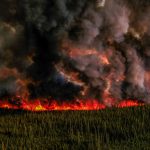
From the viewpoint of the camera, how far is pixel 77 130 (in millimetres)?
39688

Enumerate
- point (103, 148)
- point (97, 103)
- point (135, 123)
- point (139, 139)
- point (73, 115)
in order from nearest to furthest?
point (103, 148), point (139, 139), point (135, 123), point (73, 115), point (97, 103)

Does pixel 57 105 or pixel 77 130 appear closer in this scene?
pixel 77 130

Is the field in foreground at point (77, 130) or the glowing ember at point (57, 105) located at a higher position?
the glowing ember at point (57, 105)

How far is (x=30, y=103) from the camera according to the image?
169 ft

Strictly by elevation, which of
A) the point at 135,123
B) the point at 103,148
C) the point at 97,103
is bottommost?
the point at 103,148

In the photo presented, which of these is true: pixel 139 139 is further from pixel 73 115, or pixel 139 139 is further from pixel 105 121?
pixel 73 115

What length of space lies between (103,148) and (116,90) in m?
19.4

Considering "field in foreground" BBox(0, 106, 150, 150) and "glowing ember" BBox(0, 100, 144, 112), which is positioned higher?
"glowing ember" BBox(0, 100, 144, 112)

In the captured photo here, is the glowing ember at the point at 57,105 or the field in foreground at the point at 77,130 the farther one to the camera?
the glowing ember at the point at 57,105

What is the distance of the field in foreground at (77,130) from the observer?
3462 centimetres

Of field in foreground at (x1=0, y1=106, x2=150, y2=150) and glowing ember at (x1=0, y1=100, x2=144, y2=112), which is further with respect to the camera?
glowing ember at (x1=0, y1=100, x2=144, y2=112)

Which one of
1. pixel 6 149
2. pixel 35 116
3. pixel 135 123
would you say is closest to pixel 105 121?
pixel 135 123

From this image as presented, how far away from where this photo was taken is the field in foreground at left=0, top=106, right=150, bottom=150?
3462cm

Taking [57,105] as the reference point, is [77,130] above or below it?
below
